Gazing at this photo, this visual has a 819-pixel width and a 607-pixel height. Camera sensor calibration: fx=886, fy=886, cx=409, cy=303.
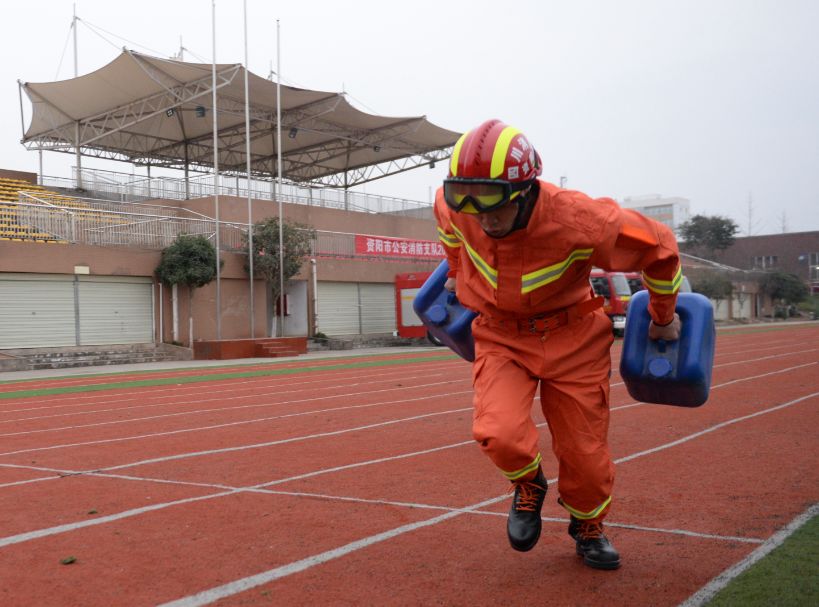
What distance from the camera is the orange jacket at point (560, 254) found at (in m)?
3.94

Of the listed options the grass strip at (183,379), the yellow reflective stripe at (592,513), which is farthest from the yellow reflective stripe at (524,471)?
the grass strip at (183,379)

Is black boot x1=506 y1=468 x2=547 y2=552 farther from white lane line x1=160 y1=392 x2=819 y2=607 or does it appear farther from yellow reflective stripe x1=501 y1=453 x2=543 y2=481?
white lane line x1=160 y1=392 x2=819 y2=607

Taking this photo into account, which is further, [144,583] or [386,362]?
[386,362]

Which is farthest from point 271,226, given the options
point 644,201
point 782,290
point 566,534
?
point 644,201

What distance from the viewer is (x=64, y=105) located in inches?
1485

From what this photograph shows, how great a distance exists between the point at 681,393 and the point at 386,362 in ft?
66.1

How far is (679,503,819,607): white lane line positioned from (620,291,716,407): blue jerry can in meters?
0.79

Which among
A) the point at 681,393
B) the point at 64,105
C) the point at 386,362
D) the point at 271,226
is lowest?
the point at 386,362

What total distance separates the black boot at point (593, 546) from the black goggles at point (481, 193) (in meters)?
1.63

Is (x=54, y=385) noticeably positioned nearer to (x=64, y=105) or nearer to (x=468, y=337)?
(x=468, y=337)

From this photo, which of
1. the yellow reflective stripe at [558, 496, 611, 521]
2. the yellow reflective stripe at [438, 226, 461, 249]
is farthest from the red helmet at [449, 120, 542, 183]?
the yellow reflective stripe at [558, 496, 611, 521]

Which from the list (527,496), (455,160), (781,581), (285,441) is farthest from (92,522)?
(781,581)

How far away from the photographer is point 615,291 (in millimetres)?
32719

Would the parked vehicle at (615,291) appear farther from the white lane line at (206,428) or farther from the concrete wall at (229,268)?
the white lane line at (206,428)
